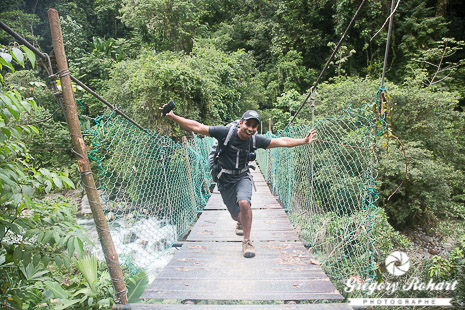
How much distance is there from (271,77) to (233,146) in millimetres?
10636

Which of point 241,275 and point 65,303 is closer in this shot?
point 65,303

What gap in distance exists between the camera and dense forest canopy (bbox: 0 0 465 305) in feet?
16.0

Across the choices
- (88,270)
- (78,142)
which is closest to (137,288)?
(88,270)

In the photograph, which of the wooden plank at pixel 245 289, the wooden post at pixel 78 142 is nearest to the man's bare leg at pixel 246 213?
the wooden plank at pixel 245 289

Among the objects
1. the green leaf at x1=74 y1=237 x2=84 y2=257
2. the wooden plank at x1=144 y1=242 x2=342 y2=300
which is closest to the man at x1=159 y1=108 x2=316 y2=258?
the wooden plank at x1=144 y1=242 x2=342 y2=300

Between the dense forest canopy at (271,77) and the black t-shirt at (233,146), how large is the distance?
898mm

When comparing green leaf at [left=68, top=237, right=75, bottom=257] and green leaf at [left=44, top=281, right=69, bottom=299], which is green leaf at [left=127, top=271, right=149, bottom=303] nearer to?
green leaf at [left=44, top=281, right=69, bottom=299]

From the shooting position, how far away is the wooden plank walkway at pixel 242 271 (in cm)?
137

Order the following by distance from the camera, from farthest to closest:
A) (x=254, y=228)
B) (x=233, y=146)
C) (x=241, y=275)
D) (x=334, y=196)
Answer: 1. (x=334, y=196)
2. (x=254, y=228)
3. (x=233, y=146)
4. (x=241, y=275)

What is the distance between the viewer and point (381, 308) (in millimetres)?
2873

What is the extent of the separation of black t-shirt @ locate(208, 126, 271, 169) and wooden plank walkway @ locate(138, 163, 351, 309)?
2.15ft

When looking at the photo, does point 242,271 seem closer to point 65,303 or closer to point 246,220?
point 246,220

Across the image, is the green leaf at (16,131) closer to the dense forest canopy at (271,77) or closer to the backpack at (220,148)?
the dense forest canopy at (271,77)

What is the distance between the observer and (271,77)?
11812mm
